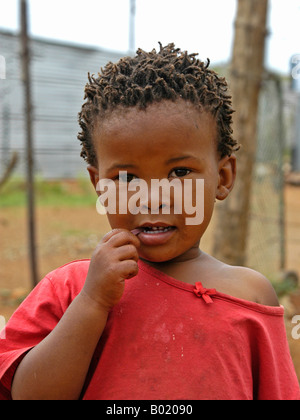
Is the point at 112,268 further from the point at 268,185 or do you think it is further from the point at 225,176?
the point at 268,185

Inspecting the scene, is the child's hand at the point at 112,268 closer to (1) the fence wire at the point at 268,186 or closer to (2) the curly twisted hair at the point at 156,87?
(2) the curly twisted hair at the point at 156,87

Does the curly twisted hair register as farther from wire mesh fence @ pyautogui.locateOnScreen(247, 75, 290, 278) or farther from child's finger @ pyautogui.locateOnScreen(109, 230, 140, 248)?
wire mesh fence @ pyautogui.locateOnScreen(247, 75, 290, 278)

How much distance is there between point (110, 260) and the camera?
1149 mm

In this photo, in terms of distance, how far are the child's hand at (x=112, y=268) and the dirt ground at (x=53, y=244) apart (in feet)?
9.63

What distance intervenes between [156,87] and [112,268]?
1.48 ft

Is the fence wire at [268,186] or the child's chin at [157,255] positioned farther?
the fence wire at [268,186]

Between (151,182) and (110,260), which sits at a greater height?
(151,182)

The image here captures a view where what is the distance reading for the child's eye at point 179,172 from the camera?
117 cm

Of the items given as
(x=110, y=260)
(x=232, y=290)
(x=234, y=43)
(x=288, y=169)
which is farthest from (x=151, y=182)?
(x=288, y=169)

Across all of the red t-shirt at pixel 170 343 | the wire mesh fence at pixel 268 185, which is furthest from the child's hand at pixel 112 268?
the wire mesh fence at pixel 268 185

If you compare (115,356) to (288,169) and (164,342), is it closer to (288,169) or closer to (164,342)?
(164,342)

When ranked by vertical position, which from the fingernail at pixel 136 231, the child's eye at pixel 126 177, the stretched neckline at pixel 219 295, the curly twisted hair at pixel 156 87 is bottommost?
the stretched neckline at pixel 219 295

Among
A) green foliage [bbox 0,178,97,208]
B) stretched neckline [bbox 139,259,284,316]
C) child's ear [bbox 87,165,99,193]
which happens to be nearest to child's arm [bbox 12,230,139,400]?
stretched neckline [bbox 139,259,284,316]
